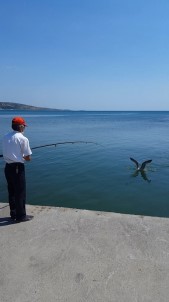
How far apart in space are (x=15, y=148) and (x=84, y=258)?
2.41 m

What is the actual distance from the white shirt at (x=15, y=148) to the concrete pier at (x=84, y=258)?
48.7 inches

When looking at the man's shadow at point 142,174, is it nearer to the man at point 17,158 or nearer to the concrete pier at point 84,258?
the concrete pier at point 84,258

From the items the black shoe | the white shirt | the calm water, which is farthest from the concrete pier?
the calm water

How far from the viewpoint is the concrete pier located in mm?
3660

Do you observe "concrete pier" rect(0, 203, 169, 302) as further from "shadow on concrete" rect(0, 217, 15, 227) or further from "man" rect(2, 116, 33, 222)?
"man" rect(2, 116, 33, 222)

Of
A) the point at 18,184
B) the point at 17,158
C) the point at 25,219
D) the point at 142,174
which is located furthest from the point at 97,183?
the point at 17,158

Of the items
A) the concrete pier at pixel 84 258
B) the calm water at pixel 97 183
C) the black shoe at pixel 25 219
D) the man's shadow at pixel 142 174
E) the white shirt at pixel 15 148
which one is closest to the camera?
the concrete pier at pixel 84 258

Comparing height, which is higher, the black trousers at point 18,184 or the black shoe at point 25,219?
the black trousers at point 18,184

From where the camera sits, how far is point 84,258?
4.38 meters

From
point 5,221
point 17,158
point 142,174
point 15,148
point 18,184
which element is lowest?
point 142,174

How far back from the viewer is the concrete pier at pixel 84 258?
12.0 feet

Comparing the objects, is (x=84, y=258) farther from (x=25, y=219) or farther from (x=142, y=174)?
(x=142, y=174)

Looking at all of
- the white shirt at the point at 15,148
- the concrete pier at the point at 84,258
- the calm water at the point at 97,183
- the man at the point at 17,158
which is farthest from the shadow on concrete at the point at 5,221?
the calm water at the point at 97,183

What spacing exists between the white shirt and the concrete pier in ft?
4.06
